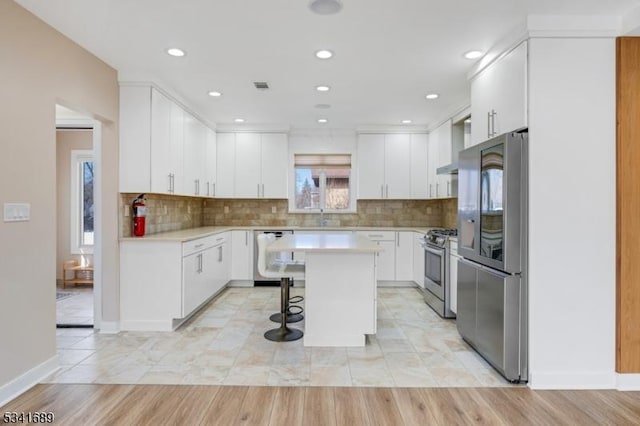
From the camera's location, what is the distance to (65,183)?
18.5 feet

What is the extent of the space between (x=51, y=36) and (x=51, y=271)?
1.71 metres

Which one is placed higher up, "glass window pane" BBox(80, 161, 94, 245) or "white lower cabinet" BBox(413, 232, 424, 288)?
"glass window pane" BBox(80, 161, 94, 245)

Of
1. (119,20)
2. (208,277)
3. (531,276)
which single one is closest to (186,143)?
(208,277)

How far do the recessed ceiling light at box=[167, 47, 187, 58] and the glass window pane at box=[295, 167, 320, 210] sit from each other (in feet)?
10.8

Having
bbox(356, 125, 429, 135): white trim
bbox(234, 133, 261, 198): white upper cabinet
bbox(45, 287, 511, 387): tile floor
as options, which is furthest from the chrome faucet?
bbox(45, 287, 511, 387): tile floor

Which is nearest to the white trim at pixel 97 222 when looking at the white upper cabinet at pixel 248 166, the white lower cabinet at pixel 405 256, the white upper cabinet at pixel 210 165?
the white upper cabinet at pixel 210 165

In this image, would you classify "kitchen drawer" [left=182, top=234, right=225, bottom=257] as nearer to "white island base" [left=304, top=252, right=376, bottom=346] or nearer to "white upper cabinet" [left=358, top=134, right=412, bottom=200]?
"white island base" [left=304, top=252, right=376, bottom=346]

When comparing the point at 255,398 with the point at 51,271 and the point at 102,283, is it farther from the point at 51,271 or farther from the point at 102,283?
the point at 102,283

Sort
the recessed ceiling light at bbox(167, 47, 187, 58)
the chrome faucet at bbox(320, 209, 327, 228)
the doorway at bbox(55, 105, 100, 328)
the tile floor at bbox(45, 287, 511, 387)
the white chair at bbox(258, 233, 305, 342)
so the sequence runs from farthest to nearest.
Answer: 1. the chrome faucet at bbox(320, 209, 327, 228)
2. the doorway at bbox(55, 105, 100, 328)
3. the white chair at bbox(258, 233, 305, 342)
4. the recessed ceiling light at bbox(167, 47, 187, 58)
5. the tile floor at bbox(45, 287, 511, 387)

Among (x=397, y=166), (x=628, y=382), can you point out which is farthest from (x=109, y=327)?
(x=397, y=166)

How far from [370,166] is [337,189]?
2.37ft

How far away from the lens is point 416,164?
5.84 m

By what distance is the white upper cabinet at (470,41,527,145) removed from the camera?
2.57 m

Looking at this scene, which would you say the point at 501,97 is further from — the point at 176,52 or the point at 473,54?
the point at 176,52
